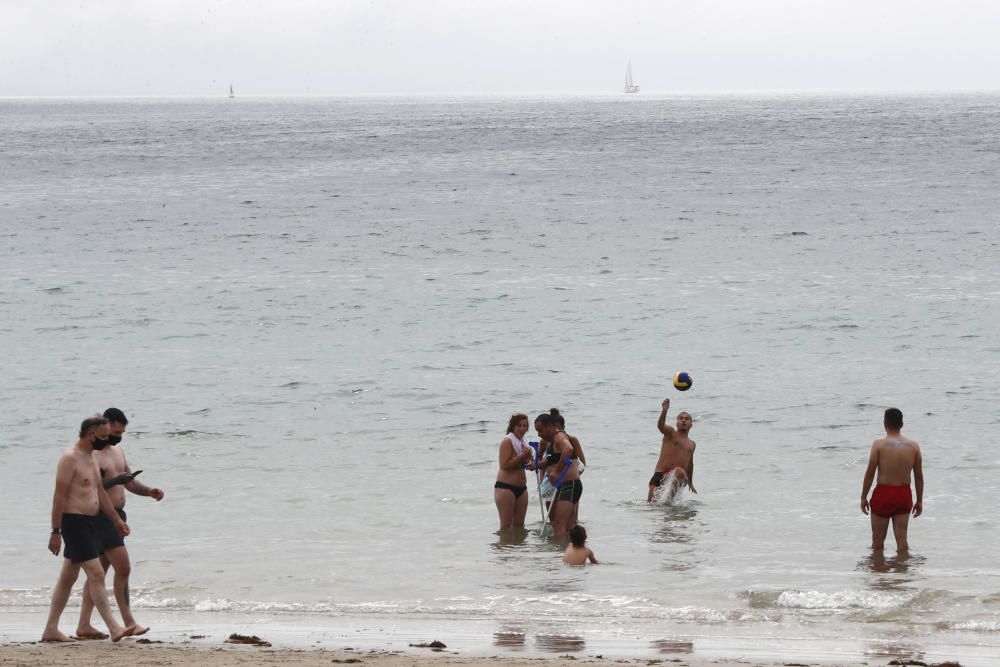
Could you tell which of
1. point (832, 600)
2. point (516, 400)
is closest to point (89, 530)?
point (832, 600)

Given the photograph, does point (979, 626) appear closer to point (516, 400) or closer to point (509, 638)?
point (509, 638)

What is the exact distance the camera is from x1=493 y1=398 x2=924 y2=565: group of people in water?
37.1 ft

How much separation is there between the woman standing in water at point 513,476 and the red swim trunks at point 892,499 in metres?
3.29

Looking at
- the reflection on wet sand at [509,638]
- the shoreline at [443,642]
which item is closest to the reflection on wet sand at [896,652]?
the shoreline at [443,642]

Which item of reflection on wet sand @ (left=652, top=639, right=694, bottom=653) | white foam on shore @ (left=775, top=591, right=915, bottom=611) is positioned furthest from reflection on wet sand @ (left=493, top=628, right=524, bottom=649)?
white foam on shore @ (left=775, top=591, right=915, bottom=611)

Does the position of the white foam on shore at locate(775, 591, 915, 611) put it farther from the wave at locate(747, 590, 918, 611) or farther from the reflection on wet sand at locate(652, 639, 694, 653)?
the reflection on wet sand at locate(652, 639, 694, 653)

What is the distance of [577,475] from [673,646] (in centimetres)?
356

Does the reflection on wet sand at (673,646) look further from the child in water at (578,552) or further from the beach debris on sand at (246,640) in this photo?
the beach debris on sand at (246,640)

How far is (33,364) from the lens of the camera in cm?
2427

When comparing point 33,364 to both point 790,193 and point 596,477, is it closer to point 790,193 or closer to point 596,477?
point 596,477

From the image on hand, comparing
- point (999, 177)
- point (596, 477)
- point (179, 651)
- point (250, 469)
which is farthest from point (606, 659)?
point (999, 177)

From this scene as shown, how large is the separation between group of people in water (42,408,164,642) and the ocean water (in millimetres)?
700

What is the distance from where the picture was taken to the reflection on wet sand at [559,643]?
29.5 ft

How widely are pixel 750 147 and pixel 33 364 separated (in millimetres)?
75795
